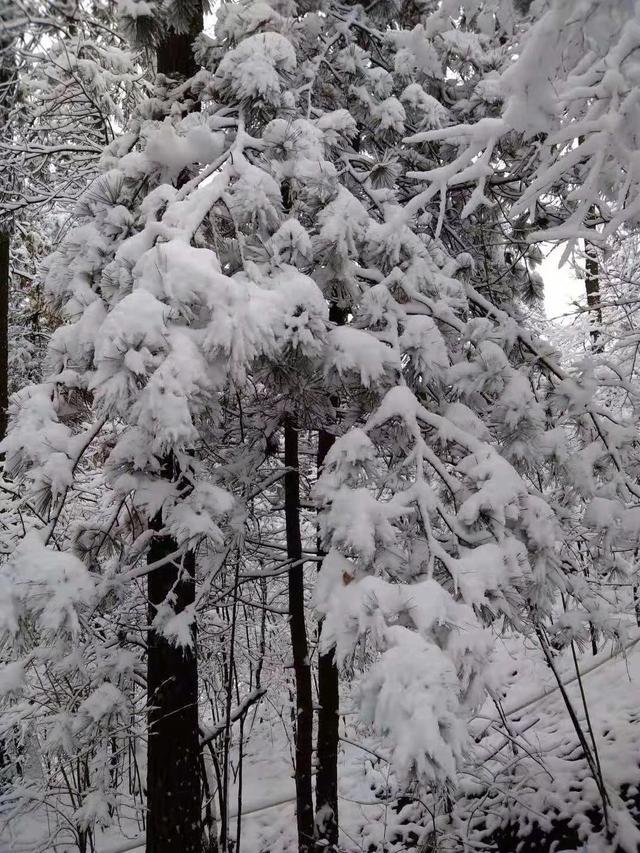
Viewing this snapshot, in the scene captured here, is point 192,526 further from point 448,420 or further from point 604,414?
point 604,414

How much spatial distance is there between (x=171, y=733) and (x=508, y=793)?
3.39 m

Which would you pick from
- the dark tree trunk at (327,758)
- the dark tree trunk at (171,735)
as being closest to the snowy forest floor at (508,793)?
the dark tree trunk at (327,758)

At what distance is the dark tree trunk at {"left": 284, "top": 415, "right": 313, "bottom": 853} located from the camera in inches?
178

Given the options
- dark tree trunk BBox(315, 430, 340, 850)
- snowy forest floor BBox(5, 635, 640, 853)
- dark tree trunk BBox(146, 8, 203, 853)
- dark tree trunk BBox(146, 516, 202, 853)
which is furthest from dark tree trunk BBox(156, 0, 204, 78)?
snowy forest floor BBox(5, 635, 640, 853)

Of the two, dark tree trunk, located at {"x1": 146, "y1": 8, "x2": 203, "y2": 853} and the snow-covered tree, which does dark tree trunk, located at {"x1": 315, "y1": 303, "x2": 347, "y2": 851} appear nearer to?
the snow-covered tree

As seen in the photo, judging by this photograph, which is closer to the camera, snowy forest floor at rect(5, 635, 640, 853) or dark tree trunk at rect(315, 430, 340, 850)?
dark tree trunk at rect(315, 430, 340, 850)

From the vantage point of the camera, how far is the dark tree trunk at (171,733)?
13.3 ft

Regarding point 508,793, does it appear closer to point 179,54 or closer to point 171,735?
point 171,735

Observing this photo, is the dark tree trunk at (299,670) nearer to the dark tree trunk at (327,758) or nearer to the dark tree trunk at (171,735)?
the dark tree trunk at (327,758)

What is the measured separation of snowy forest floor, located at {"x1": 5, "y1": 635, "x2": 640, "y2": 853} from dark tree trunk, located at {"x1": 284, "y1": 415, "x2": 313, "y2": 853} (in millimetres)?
377

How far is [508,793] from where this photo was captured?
557cm

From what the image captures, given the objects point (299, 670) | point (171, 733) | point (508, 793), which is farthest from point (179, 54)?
point (508, 793)

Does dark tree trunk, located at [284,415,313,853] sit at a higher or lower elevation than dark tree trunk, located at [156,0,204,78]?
lower

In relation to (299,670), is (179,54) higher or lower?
higher
